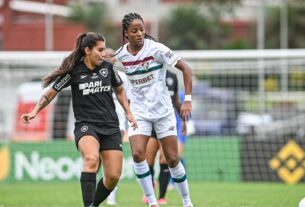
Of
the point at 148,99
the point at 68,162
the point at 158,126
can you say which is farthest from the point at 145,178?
the point at 68,162

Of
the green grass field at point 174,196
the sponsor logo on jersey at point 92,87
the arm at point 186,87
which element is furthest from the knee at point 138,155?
the green grass field at point 174,196

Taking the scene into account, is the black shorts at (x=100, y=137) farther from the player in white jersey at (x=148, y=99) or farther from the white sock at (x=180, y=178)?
the white sock at (x=180, y=178)

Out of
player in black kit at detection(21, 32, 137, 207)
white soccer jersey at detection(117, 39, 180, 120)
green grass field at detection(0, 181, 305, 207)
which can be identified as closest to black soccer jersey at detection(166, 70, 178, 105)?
green grass field at detection(0, 181, 305, 207)

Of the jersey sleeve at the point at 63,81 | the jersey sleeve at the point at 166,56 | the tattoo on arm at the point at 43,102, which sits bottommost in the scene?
the tattoo on arm at the point at 43,102

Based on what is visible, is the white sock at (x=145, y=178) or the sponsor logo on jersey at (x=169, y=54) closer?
the sponsor logo on jersey at (x=169, y=54)

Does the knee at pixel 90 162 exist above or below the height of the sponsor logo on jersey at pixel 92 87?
below

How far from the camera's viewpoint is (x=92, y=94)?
34.4 ft

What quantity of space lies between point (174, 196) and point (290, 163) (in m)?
6.00

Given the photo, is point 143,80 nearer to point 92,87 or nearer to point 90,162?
point 92,87

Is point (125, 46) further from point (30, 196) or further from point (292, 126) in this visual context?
point (292, 126)

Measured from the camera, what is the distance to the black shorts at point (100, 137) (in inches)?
407

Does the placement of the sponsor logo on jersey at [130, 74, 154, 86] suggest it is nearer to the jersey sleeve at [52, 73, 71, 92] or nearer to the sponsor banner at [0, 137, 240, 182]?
the jersey sleeve at [52, 73, 71, 92]

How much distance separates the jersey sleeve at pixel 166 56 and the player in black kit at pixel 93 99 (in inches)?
29.5

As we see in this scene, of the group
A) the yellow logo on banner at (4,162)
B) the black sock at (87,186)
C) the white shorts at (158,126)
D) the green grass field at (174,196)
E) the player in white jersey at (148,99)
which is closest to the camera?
the black sock at (87,186)
